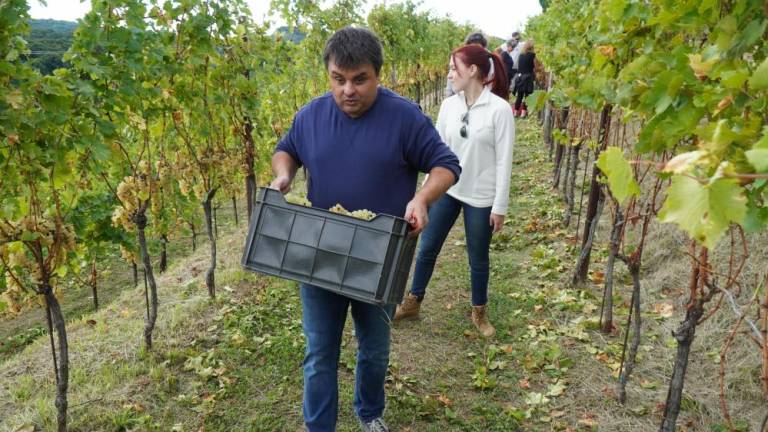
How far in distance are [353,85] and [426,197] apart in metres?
0.54

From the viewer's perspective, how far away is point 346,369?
3.39 meters

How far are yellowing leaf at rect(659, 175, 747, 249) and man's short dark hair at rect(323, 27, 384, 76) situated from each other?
1515 millimetres

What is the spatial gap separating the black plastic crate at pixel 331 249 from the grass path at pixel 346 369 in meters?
1.24

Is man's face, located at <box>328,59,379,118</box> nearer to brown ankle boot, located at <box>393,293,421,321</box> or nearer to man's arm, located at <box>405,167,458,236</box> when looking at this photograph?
man's arm, located at <box>405,167,458,236</box>

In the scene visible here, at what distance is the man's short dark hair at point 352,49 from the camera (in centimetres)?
204

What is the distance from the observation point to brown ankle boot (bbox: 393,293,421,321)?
3.93 metres

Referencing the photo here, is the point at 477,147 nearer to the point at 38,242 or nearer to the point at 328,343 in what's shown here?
the point at 328,343

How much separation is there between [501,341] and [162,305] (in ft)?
9.47

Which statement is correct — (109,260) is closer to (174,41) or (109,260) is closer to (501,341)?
(174,41)

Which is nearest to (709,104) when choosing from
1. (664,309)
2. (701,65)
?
(701,65)

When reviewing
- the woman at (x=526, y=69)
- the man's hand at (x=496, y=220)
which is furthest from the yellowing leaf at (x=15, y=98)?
the woman at (x=526, y=69)

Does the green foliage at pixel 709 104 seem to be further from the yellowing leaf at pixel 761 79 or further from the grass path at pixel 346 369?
the grass path at pixel 346 369

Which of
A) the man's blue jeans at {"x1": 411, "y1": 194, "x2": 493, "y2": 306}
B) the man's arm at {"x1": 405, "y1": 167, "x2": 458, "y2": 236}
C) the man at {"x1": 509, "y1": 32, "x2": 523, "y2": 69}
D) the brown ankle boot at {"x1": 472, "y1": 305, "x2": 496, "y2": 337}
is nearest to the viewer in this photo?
the man's arm at {"x1": 405, "y1": 167, "x2": 458, "y2": 236}

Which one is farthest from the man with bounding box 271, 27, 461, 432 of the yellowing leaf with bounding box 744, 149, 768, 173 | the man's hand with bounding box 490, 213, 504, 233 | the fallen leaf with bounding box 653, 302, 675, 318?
the fallen leaf with bounding box 653, 302, 675, 318
